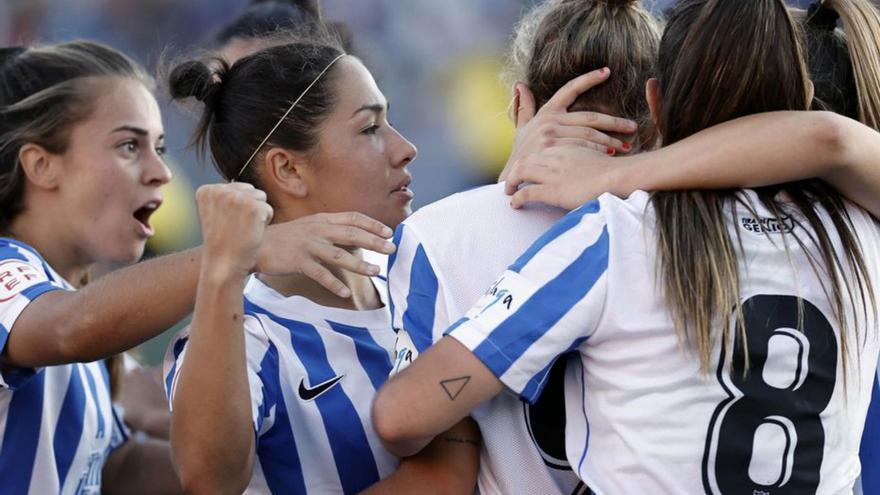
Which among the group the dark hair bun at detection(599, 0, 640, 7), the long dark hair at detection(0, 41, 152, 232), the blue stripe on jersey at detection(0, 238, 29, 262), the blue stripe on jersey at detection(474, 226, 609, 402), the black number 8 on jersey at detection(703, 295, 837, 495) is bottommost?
the black number 8 on jersey at detection(703, 295, 837, 495)

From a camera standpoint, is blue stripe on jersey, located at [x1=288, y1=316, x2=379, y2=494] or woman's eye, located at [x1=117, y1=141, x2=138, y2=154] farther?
woman's eye, located at [x1=117, y1=141, x2=138, y2=154]

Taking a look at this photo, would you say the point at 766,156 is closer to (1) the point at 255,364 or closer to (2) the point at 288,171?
(1) the point at 255,364

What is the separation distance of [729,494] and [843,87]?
757mm

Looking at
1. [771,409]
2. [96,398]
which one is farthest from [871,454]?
[96,398]

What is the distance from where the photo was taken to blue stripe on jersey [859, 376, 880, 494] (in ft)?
5.53

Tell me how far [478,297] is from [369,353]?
59cm

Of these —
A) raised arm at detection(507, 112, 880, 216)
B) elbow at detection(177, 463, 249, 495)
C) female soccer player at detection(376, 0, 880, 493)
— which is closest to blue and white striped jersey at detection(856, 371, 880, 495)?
female soccer player at detection(376, 0, 880, 493)

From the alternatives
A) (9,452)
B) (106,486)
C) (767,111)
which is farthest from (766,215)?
(106,486)

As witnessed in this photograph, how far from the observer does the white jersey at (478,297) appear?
1643 mm

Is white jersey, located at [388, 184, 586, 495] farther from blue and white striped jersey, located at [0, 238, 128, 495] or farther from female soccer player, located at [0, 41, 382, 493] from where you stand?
blue and white striped jersey, located at [0, 238, 128, 495]

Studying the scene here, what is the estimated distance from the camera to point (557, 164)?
171 centimetres

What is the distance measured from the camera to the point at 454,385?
146 centimetres

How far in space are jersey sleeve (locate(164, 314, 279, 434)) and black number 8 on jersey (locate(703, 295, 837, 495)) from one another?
0.84m

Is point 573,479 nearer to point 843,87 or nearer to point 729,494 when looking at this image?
point 729,494
